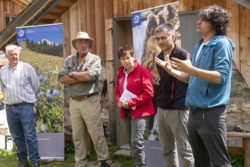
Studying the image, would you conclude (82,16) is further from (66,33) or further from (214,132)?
(214,132)

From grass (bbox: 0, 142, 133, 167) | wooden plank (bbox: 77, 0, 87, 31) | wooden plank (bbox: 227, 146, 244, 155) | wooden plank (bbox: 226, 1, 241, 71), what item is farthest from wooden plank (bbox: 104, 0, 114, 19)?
wooden plank (bbox: 227, 146, 244, 155)

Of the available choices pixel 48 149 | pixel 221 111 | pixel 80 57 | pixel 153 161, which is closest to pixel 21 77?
pixel 80 57

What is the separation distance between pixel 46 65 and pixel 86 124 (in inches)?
49.6

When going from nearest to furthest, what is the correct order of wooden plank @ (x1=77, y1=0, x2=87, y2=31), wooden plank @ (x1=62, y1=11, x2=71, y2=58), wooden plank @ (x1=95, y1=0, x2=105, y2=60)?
wooden plank @ (x1=95, y1=0, x2=105, y2=60) → wooden plank @ (x1=77, y1=0, x2=87, y2=31) → wooden plank @ (x1=62, y1=11, x2=71, y2=58)

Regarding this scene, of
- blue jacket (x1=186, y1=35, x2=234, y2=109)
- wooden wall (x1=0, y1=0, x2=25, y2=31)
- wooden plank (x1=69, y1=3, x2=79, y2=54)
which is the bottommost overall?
blue jacket (x1=186, y1=35, x2=234, y2=109)

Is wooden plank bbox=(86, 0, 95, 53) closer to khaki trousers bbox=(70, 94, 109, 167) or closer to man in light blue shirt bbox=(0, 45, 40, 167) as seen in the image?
man in light blue shirt bbox=(0, 45, 40, 167)

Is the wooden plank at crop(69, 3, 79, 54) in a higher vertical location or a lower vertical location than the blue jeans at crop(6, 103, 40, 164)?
higher

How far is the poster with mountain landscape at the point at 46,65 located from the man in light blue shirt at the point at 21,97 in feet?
1.05

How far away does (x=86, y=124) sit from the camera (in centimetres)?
464

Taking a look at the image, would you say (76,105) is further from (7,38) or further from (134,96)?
(7,38)

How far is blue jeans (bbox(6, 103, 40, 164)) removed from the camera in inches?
189

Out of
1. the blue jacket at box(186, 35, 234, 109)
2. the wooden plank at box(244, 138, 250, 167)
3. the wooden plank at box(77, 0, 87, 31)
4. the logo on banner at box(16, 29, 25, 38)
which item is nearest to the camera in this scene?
the blue jacket at box(186, 35, 234, 109)

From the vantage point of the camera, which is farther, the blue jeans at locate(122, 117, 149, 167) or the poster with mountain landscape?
the poster with mountain landscape

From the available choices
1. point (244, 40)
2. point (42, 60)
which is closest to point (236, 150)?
point (244, 40)
